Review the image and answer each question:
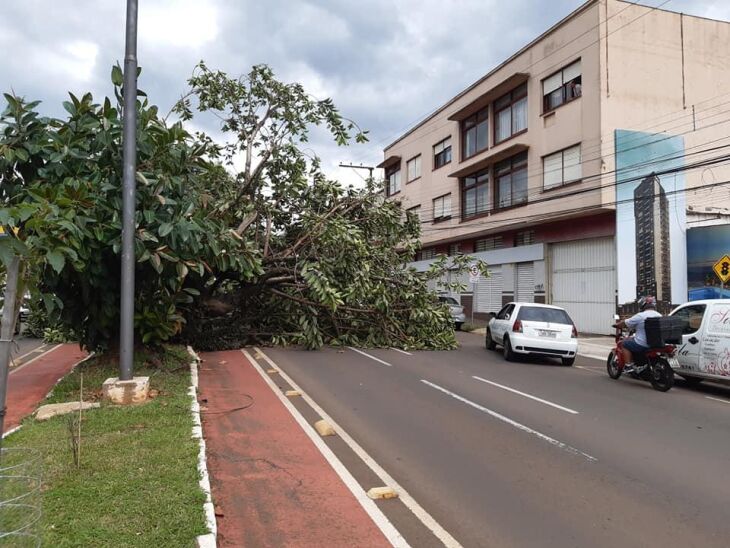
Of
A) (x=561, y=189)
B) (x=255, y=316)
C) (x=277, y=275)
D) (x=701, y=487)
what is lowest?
(x=701, y=487)

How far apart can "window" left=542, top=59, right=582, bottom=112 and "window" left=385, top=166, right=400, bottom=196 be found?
19359 millimetres

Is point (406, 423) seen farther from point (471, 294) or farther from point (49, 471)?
point (471, 294)

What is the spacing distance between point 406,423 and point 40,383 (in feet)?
26.7

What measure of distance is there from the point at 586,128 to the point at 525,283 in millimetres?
8278

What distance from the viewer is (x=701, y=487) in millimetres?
5711

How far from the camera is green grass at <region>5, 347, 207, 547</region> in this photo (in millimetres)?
4191

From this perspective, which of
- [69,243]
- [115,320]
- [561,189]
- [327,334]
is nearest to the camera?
[69,243]

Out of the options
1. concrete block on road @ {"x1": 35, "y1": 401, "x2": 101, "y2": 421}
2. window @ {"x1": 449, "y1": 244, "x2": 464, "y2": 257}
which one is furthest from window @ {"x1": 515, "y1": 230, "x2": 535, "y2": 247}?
concrete block on road @ {"x1": 35, "y1": 401, "x2": 101, "y2": 421}

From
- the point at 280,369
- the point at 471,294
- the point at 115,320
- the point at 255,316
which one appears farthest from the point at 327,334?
the point at 471,294

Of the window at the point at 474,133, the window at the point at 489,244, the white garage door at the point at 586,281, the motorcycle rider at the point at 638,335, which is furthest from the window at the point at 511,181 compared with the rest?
the motorcycle rider at the point at 638,335

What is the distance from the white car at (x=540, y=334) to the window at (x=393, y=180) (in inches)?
1175

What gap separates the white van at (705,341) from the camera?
10.6m

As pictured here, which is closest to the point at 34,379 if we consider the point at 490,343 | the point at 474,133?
the point at 490,343

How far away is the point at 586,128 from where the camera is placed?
75.5 ft
